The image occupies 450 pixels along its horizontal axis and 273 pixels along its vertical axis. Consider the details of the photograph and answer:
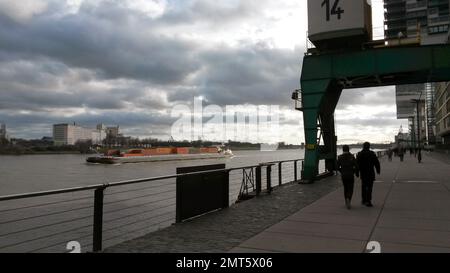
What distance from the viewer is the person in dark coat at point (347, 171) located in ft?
33.3

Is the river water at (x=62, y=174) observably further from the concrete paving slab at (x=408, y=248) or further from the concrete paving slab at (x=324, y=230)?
the concrete paving slab at (x=408, y=248)

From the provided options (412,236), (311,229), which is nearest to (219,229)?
(311,229)

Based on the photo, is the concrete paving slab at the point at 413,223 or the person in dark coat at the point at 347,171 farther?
the person in dark coat at the point at 347,171

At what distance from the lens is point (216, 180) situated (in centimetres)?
992

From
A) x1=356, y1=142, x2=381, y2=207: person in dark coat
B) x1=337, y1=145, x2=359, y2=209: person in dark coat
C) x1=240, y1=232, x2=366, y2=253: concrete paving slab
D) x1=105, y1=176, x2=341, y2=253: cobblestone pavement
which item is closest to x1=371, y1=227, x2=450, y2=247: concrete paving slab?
x1=240, y1=232, x2=366, y2=253: concrete paving slab

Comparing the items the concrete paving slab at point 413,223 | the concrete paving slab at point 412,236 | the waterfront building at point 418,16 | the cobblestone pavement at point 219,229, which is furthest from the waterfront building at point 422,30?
the concrete paving slab at point 412,236

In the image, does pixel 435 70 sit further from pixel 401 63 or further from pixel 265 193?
pixel 265 193

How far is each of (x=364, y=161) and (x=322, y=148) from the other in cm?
988

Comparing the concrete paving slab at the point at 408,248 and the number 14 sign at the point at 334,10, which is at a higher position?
the number 14 sign at the point at 334,10

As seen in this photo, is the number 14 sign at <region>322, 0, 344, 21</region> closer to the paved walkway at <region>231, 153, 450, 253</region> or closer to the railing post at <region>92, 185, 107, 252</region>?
the paved walkway at <region>231, 153, 450, 253</region>

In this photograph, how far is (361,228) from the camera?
298 inches

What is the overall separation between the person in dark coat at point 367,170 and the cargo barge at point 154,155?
7551 centimetres

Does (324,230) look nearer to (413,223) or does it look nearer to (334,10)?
(413,223)
